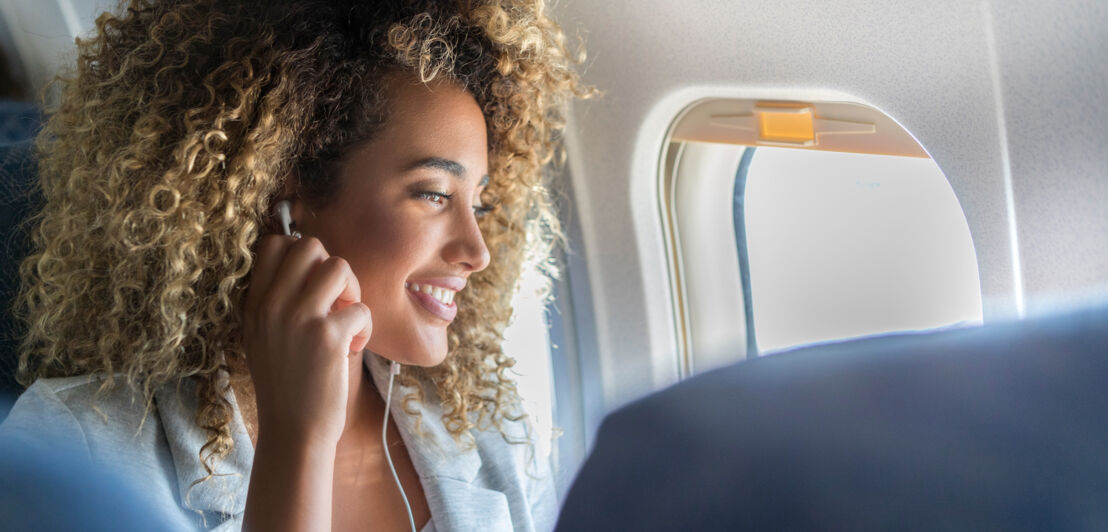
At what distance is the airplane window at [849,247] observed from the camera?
61.1 inches

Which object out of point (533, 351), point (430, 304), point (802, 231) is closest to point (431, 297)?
point (430, 304)

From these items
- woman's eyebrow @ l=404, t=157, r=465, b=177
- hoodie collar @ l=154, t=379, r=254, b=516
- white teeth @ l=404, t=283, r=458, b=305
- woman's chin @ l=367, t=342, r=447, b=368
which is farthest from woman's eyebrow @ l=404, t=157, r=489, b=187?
hoodie collar @ l=154, t=379, r=254, b=516

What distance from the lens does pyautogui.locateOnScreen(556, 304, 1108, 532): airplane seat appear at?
1083mm

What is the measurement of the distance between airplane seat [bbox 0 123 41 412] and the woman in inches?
1.1

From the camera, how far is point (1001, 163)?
1.19 meters

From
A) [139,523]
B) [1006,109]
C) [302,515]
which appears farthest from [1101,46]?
[139,523]

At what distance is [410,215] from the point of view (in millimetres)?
1390

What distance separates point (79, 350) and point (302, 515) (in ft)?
1.78

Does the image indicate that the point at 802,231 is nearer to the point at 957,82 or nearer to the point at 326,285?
the point at 957,82

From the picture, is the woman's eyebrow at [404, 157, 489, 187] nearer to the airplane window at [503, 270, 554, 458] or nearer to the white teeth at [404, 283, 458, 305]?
the white teeth at [404, 283, 458, 305]

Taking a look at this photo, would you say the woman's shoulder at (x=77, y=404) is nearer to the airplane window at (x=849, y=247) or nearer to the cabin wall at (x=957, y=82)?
the cabin wall at (x=957, y=82)

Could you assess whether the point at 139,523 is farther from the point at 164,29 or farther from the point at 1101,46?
the point at 1101,46

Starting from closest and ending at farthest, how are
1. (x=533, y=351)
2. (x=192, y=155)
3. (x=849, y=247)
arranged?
1. (x=192, y=155)
2. (x=849, y=247)
3. (x=533, y=351)

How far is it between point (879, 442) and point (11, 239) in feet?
4.62
